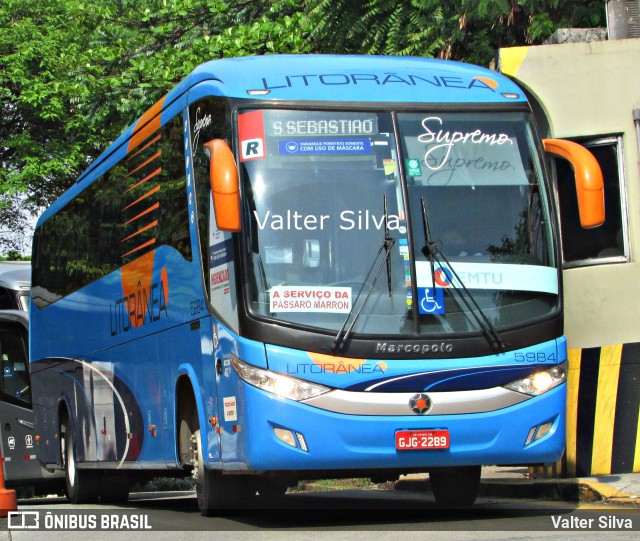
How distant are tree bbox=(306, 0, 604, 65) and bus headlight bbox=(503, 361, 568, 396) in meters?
7.67

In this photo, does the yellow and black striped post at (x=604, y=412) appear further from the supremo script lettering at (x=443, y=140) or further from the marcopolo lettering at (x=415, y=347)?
the marcopolo lettering at (x=415, y=347)

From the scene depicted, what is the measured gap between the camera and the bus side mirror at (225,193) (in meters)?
9.55

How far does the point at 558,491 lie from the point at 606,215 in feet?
10.2

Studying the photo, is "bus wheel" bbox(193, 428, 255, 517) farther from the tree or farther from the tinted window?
the tree

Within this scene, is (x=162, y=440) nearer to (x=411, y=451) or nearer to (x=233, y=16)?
(x=411, y=451)

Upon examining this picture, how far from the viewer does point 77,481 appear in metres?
17.0

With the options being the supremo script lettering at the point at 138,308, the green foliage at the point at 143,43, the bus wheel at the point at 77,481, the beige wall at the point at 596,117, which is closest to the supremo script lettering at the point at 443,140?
the supremo script lettering at the point at 138,308

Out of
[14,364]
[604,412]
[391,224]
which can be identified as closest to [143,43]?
[14,364]

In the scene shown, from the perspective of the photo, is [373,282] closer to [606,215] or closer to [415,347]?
[415,347]

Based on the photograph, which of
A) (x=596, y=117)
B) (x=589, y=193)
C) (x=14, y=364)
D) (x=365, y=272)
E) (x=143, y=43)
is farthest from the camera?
(x=143, y=43)

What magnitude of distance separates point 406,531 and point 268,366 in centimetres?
153

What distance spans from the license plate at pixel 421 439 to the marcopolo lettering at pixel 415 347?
575mm

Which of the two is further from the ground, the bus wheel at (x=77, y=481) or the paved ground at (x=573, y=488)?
the bus wheel at (x=77, y=481)

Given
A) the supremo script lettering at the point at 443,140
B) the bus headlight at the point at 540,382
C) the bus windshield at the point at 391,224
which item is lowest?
the bus headlight at the point at 540,382
